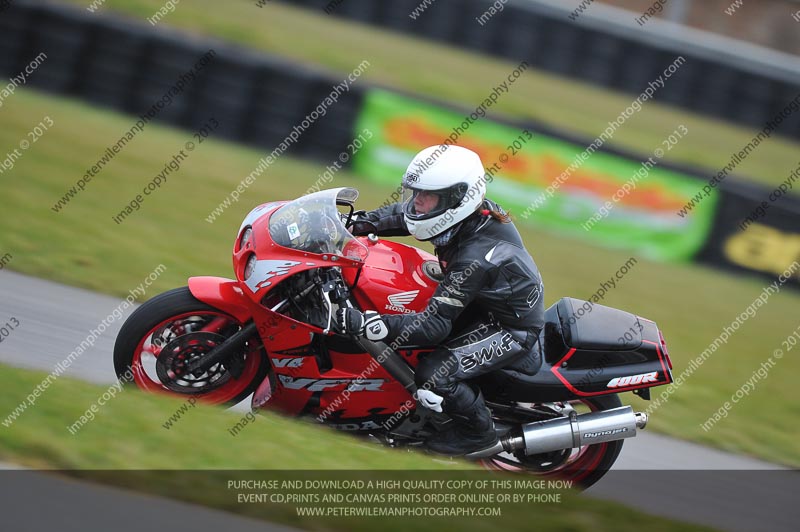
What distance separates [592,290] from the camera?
10.2 m

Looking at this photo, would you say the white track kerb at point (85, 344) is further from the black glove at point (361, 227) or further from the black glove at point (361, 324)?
the black glove at point (361, 227)

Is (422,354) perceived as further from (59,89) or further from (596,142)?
(59,89)

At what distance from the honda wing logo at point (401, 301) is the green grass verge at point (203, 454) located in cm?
79

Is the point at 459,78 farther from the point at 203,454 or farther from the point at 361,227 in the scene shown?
the point at 203,454

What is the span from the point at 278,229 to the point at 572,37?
1565 centimetres

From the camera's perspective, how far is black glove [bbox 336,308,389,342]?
4441 millimetres

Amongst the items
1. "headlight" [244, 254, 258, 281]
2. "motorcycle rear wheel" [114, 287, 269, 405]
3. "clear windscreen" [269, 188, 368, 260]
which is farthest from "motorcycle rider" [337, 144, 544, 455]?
"motorcycle rear wheel" [114, 287, 269, 405]

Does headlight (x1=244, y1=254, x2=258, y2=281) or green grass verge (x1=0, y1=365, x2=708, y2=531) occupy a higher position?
headlight (x1=244, y1=254, x2=258, y2=281)

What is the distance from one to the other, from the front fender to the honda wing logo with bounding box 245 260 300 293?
194 mm

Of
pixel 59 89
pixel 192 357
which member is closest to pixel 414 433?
pixel 192 357

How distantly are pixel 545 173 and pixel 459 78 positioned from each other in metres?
5.51

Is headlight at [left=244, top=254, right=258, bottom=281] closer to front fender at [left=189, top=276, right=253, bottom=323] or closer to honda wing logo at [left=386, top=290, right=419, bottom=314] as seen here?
front fender at [left=189, top=276, right=253, bottom=323]

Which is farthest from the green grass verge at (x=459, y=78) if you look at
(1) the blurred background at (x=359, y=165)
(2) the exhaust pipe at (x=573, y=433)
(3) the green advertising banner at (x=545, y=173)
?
(2) the exhaust pipe at (x=573, y=433)

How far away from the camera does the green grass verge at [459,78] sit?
609 inches
